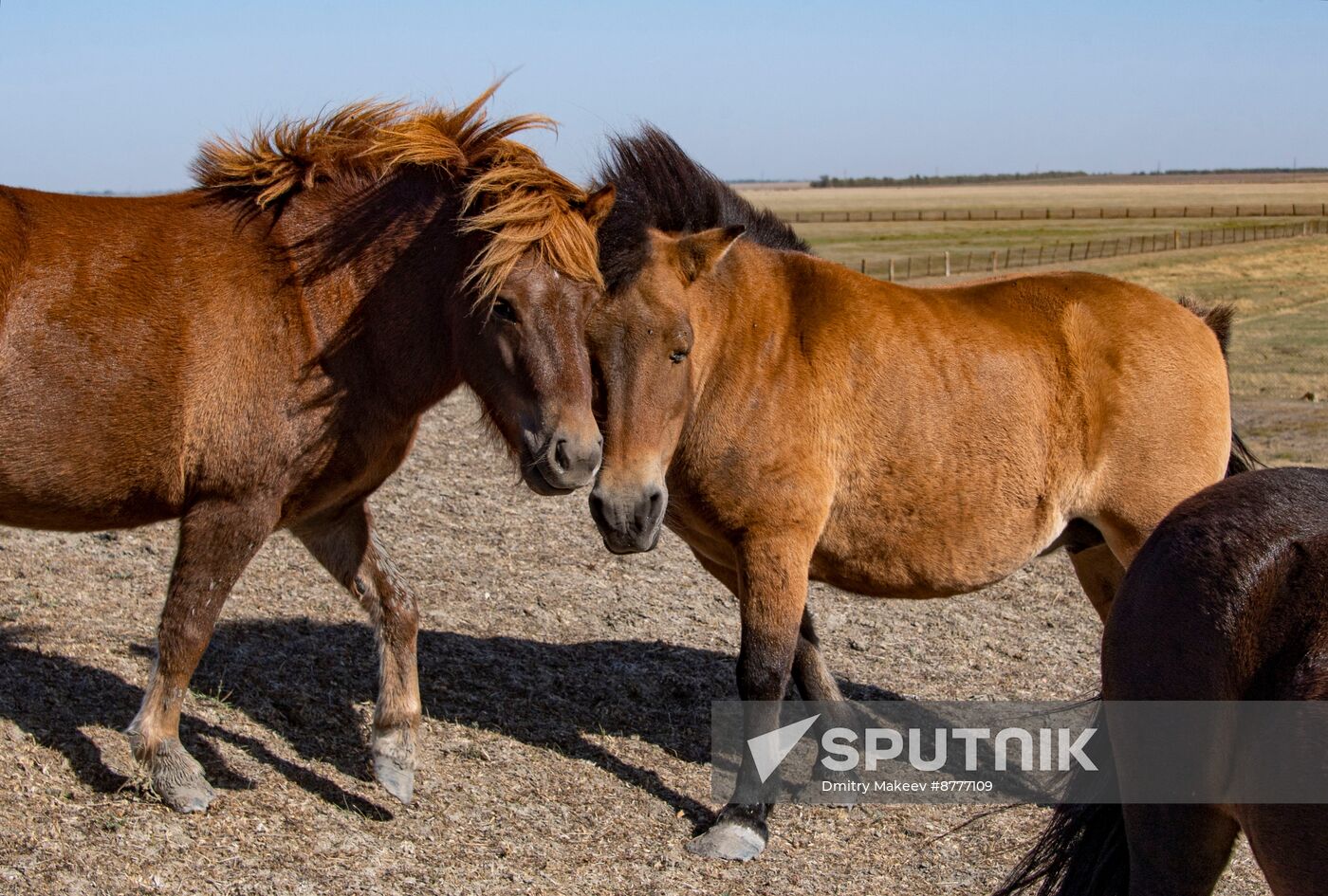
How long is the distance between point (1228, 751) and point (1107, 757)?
0.70 metres

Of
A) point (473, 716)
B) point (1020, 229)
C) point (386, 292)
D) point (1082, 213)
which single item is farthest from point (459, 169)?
point (1082, 213)

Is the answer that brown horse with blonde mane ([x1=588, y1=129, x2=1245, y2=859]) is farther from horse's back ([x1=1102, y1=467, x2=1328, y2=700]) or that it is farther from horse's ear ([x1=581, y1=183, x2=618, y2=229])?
horse's back ([x1=1102, y1=467, x2=1328, y2=700])

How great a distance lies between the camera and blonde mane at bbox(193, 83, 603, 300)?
157 inches

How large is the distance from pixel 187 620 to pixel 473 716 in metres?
1.62

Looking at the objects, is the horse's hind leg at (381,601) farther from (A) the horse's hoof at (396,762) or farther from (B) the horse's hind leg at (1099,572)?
(B) the horse's hind leg at (1099,572)

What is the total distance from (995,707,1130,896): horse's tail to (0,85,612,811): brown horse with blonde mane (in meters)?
1.83

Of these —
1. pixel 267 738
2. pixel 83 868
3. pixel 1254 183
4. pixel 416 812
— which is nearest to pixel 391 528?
pixel 267 738

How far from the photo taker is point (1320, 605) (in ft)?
8.28

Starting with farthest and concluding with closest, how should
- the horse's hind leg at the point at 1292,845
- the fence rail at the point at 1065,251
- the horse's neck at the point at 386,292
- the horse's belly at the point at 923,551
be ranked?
the fence rail at the point at 1065,251 < the horse's belly at the point at 923,551 < the horse's neck at the point at 386,292 < the horse's hind leg at the point at 1292,845

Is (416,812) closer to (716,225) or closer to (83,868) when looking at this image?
(83,868)

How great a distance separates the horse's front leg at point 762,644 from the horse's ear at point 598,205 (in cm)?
135

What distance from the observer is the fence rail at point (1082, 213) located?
6425 centimetres

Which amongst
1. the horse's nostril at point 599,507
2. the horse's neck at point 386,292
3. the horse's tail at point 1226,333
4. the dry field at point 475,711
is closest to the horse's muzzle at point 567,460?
the horse's nostril at point 599,507

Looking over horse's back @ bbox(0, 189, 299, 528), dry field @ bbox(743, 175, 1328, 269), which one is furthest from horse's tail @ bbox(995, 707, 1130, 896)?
dry field @ bbox(743, 175, 1328, 269)
